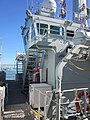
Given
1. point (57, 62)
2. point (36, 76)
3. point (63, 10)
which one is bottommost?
point (36, 76)

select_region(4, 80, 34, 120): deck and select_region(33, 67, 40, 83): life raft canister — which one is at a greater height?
select_region(33, 67, 40, 83): life raft canister

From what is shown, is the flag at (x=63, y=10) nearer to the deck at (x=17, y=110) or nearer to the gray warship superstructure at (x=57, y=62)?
the gray warship superstructure at (x=57, y=62)

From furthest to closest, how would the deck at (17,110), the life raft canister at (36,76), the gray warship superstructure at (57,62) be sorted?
the life raft canister at (36,76) < the gray warship superstructure at (57,62) < the deck at (17,110)

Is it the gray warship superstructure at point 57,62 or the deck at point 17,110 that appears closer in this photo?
the deck at point 17,110

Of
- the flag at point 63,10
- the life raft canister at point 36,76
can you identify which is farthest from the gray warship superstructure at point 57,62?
the flag at point 63,10

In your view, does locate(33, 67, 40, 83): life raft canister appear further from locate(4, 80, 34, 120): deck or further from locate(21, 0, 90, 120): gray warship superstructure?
locate(4, 80, 34, 120): deck

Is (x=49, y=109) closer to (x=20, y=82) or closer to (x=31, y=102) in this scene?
(x=31, y=102)

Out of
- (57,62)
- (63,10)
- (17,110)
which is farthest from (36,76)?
(63,10)

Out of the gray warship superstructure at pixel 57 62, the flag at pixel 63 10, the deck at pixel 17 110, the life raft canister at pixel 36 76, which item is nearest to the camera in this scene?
the deck at pixel 17 110

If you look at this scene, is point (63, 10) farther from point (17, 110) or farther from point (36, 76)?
point (17, 110)

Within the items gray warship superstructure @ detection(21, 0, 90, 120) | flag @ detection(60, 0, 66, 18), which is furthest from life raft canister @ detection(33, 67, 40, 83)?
flag @ detection(60, 0, 66, 18)

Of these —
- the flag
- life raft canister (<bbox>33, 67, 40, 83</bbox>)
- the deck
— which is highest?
the flag

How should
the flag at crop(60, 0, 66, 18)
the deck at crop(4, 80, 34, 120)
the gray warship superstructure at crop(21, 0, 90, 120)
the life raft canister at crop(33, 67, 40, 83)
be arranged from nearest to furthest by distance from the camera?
1. the deck at crop(4, 80, 34, 120)
2. the gray warship superstructure at crop(21, 0, 90, 120)
3. the life raft canister at crop(33, 67, 40, 83)
4. the flag at crop(60, 0, 66, 18)

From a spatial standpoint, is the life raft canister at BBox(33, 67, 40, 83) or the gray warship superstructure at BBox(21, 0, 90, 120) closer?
the gray warship superstructure at BBox(21, 0, 90, 120)
